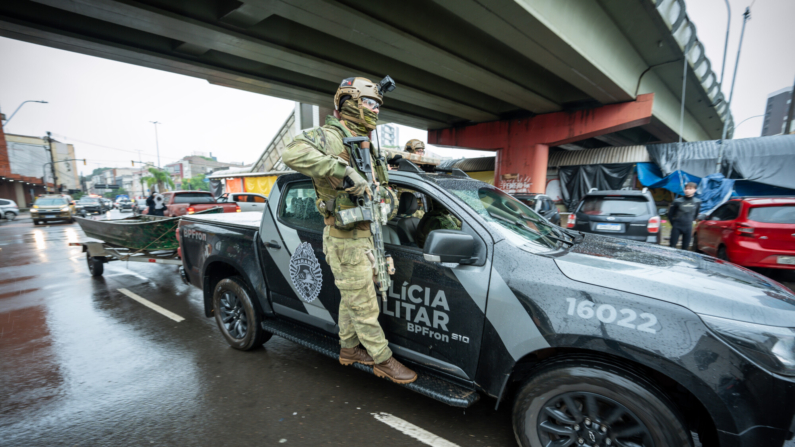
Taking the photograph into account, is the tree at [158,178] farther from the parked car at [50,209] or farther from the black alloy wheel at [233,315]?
the black alloy wheel at [233,315]

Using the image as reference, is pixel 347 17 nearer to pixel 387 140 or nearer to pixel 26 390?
pixel 26 390

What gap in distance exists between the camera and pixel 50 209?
18.6 m

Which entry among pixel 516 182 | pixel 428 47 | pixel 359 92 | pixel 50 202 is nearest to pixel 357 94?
pixel 359 92

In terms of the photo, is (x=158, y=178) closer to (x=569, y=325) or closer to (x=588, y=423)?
(x=569, y=325)

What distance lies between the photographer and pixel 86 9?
235 inches

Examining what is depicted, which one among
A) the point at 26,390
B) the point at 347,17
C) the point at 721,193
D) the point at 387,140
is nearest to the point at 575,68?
the point at 347,17

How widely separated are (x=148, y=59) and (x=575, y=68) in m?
10.8

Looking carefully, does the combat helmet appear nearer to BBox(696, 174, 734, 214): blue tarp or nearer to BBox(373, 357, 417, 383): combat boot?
BBox(373, 357, 417, 383): combat boot

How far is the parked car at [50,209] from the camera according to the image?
59.9 ft

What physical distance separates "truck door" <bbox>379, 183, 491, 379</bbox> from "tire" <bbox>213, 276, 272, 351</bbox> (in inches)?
59.1

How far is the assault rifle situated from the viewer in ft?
7.07

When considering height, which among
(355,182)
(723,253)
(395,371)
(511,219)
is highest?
(355,182)

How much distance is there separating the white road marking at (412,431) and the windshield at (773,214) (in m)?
6.49

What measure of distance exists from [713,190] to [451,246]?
15632mm
